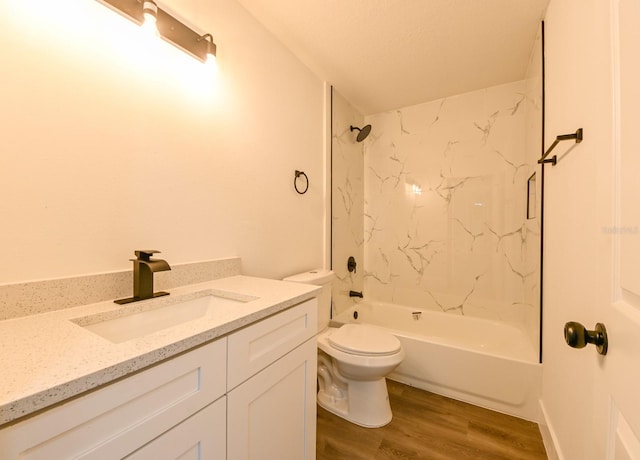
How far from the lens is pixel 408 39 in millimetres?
1747

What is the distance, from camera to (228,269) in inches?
55.0

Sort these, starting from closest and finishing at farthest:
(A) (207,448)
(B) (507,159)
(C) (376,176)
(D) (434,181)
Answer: (A) (207,448) < (B) (507,159) < (D) (434,181) < (C) (376,176)

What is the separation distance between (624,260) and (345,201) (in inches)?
84.7

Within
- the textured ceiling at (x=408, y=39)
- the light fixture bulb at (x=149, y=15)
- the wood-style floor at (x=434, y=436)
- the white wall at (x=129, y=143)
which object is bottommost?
the wood-style floor at (x=434, y=436)

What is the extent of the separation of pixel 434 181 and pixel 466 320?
1.30 meters

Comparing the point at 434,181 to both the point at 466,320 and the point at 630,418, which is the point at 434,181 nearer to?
the point at 466,320

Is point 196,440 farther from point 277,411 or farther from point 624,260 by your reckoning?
point 624,260

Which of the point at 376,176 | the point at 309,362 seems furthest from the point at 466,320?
the point at 309,362

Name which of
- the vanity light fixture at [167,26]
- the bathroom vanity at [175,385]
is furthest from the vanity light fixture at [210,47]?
the bathroom vanity at [175,385]

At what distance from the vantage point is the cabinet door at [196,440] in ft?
1.99

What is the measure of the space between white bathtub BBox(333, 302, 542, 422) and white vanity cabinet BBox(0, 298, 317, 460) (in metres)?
1.15

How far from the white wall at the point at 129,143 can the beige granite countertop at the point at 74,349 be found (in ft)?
0.65

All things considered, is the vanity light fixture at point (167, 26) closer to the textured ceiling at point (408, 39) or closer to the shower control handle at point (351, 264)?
the textured ceiling at point (408, 39)

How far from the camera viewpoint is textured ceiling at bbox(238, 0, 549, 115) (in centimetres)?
150
